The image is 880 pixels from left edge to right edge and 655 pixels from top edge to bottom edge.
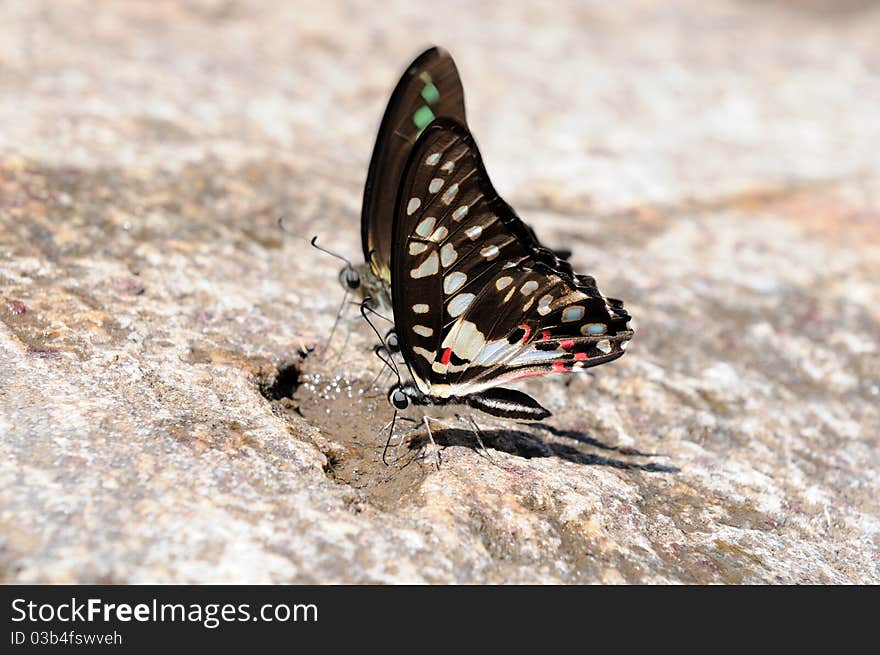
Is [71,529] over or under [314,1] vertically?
under

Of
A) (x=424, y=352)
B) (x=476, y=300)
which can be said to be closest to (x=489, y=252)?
(x=476, y=300)

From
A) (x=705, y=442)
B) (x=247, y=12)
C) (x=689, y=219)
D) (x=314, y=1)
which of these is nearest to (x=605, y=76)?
(x=689, y=219)

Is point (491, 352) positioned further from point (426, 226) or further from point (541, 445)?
point (426, 226)

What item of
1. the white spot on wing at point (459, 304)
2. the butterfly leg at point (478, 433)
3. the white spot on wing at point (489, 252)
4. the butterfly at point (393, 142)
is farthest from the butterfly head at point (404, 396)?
the butterfly at point (393, 142)
